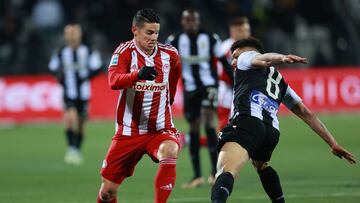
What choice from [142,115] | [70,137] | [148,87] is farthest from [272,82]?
[70,137]

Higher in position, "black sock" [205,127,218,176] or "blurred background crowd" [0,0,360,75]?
"blurred background crowd" [0,0,360,75]

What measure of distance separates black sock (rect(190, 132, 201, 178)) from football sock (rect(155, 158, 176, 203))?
13.9 feet

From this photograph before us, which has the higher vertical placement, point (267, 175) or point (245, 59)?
point (245, 59)

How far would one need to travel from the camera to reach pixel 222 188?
8133mm

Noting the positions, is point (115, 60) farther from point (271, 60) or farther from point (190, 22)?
point (190, 22)

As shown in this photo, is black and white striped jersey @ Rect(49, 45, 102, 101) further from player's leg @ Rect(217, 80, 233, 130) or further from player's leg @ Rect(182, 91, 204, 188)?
player's leg @ Rect(182, 91, 204, 188)

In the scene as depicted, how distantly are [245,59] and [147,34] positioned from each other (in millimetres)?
979

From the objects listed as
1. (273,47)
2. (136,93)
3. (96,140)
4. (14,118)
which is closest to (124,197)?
(136,93)

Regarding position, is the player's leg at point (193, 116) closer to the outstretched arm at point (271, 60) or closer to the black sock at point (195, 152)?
the black sock at point (195, 152)

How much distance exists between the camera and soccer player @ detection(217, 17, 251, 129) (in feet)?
45.5

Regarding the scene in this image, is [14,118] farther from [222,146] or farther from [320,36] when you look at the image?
[222,146]

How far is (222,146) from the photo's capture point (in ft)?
28.0

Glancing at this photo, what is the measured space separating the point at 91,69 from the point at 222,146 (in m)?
9.33

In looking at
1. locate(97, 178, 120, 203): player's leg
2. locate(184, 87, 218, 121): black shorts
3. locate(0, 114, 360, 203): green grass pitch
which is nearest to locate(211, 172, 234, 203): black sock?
locate(97, 178, 120, 203): player's leg
